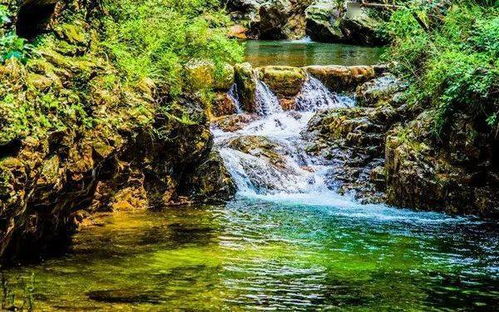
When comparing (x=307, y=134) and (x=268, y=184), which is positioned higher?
(x=307, y=134)

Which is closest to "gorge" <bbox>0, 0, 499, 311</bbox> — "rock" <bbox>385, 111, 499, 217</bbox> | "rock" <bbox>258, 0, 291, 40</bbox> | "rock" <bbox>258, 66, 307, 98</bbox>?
"rock" <bbox>385, 111, 499, 217</bbox>

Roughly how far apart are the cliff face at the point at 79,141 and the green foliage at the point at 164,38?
437 mm

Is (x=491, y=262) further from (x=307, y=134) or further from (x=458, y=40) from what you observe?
(x=307, y=134)

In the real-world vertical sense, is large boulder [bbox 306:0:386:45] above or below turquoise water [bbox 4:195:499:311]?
above

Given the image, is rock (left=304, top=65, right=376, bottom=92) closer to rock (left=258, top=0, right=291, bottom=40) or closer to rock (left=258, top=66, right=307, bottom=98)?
rock (left=258, top=66, right=307, bottom=98)

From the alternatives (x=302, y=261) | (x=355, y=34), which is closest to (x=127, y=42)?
→ (x=302, y=261)

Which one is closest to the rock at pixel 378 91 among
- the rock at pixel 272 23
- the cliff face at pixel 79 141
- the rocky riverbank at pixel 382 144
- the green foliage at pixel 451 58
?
the rocky riverbank at pixel 382 144

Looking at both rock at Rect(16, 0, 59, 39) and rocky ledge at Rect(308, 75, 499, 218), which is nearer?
rock at Rect(16, 0, 59, 39)

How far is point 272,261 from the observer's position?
29.2 ft

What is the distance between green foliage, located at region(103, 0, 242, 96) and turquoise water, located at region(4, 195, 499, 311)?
308 cm

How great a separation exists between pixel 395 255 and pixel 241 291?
11.4ft

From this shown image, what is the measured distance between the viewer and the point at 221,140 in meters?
18.9

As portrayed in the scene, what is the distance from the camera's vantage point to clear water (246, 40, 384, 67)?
92.4 ft

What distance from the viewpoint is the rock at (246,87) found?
22.0m
